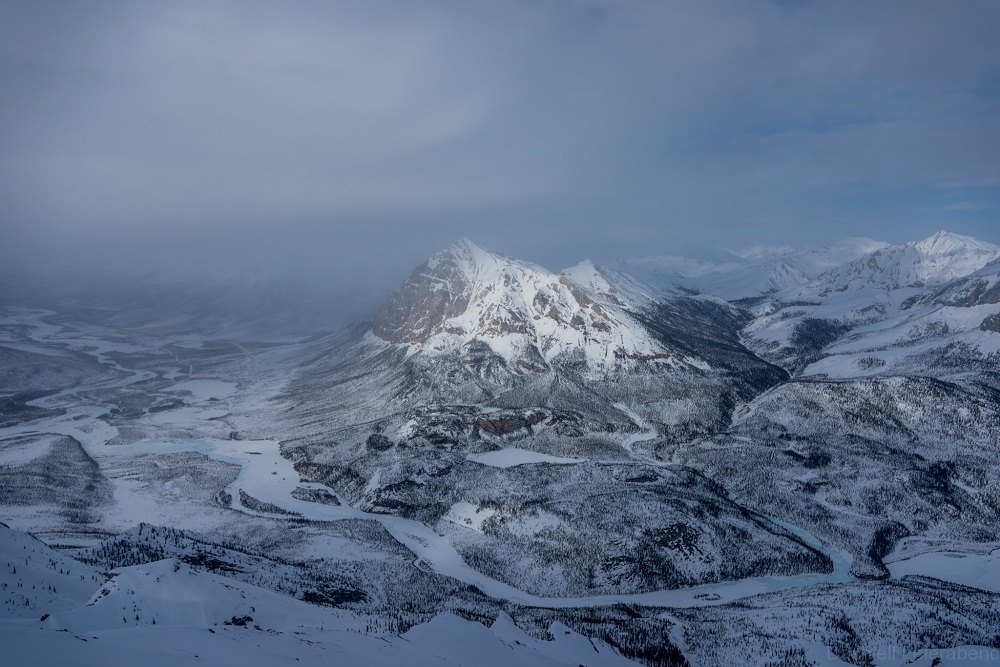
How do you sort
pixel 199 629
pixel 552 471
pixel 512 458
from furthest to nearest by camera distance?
pixel 512 458 → pixel 552 471 → pixel 199 629

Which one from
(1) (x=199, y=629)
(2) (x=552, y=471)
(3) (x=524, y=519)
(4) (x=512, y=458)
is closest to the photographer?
(1) (x=199, y=629)

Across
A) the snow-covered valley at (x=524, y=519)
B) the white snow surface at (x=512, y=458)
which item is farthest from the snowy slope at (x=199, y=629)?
the white snow surface at (x=512, y=458)

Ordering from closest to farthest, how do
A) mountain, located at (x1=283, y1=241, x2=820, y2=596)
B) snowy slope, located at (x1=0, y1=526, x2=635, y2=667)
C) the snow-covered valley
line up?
snowy slope, located at (x1=0, y1=526, x2=635, y2=667) → the snow-covered valley → mountain, located at (x1=283, y1=241, x2=820, y2=596)

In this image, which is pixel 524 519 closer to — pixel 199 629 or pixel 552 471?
pixel 552 471

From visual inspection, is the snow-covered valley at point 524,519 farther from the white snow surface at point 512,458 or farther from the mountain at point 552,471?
the white snow surface at point 512,458

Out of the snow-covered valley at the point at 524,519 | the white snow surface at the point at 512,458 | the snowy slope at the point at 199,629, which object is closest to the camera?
the snowy slope at the point at 199,629

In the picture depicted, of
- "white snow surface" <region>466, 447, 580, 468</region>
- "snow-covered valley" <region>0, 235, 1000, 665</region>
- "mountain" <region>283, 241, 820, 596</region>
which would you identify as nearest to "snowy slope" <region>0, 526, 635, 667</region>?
"snow-covered valley" <region>0, 235, 1000, 665</region>

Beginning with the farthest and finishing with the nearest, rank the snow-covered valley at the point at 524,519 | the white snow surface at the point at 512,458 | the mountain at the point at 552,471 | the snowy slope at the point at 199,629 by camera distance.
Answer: the white snow surface at the point at 512,458
the mountain at the point at 552,471
the snow-covered valley at the point at 524,519
the snowy slope at the point at 199,629

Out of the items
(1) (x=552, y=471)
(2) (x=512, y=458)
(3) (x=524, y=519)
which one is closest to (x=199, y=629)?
(3) (x=524, y=519)

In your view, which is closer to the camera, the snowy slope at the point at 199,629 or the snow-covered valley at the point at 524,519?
the snowy slope at the point at 199,629

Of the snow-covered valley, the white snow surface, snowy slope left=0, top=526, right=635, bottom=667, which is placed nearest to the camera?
snowy slope left=0, top=526, right=635, bottom=667

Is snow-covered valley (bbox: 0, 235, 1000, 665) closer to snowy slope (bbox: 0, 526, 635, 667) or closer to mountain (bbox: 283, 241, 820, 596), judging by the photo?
snowy slope (bbox: 0, 526, 635, 667)

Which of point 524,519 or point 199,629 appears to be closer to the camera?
point 199,629
